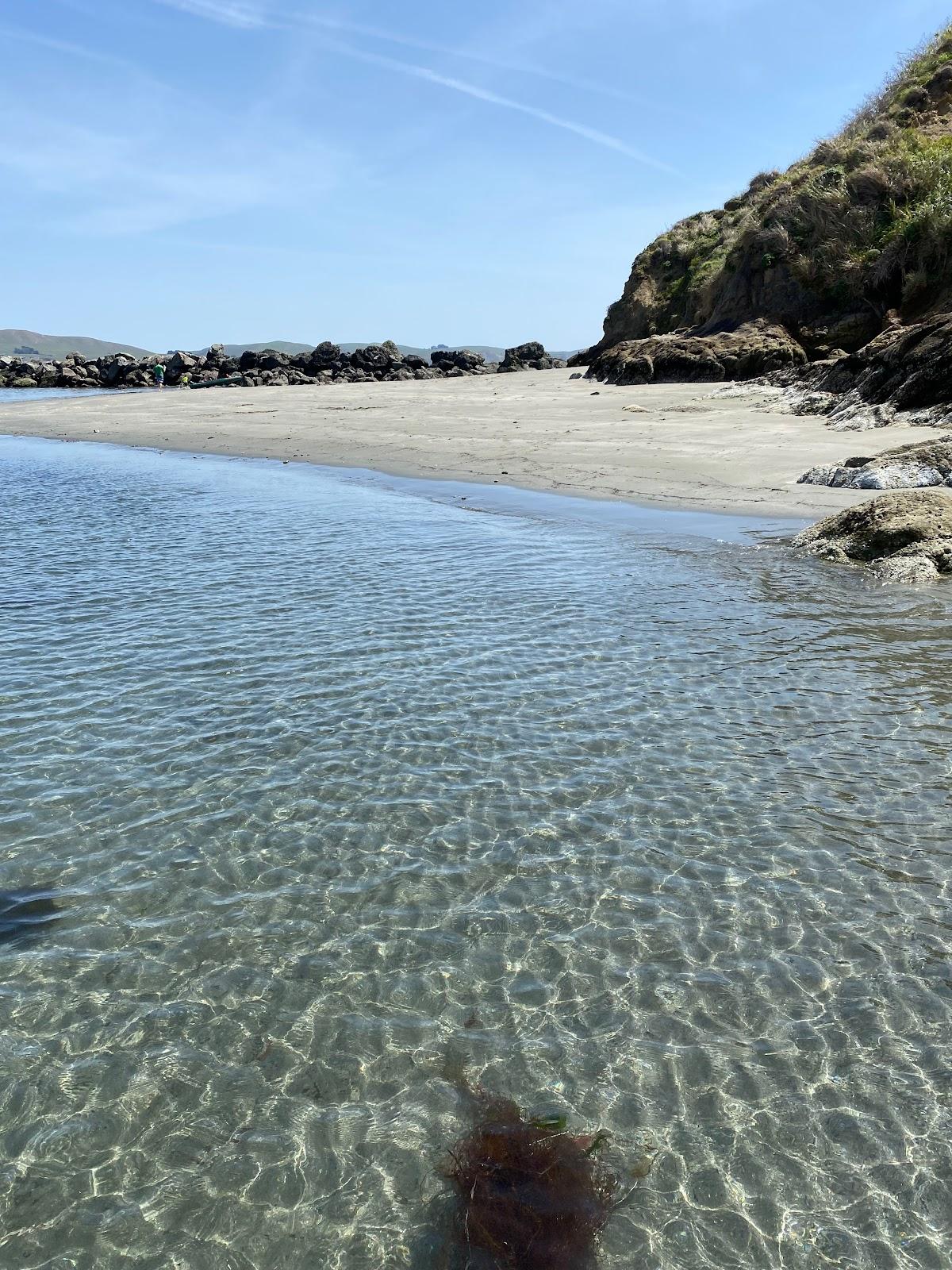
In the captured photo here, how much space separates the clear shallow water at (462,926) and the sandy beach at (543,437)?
7.44 metres

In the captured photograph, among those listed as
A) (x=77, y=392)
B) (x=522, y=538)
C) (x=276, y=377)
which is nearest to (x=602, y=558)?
(x=522, y=538)

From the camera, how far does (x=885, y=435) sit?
17094 millimetres

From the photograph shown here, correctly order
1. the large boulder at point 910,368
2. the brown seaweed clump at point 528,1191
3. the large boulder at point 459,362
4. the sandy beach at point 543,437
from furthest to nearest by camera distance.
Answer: the large boulder at point 459,362 → the large boulder at point 910,368 → the sandy beach at point 543,437 → the brown seaweed clump at point 528,1191

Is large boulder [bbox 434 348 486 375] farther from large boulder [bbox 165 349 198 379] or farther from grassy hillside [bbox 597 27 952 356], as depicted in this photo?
grassy hillside [bbox 597 27 952 356]

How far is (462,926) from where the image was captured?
14.1 ft

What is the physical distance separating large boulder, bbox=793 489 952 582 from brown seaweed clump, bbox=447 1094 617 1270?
8.60 meters

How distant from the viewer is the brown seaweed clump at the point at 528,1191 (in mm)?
2773

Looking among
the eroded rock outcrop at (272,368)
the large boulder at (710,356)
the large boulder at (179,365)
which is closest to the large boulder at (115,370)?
the eroded rock outcrop at (272,368)

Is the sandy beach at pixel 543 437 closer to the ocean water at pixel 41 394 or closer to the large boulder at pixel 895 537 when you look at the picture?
the large boulder at pixel 895 537

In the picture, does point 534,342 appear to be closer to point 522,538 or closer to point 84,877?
point 522,538

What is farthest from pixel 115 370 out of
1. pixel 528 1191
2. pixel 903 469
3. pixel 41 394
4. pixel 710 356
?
pixel 528 1191

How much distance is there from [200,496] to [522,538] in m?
7.44

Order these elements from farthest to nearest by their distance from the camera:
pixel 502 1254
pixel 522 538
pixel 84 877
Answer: pixel 522 538 < pixel 84 877 < pixel 502 1254

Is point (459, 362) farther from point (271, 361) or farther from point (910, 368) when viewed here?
point (910, 368)
